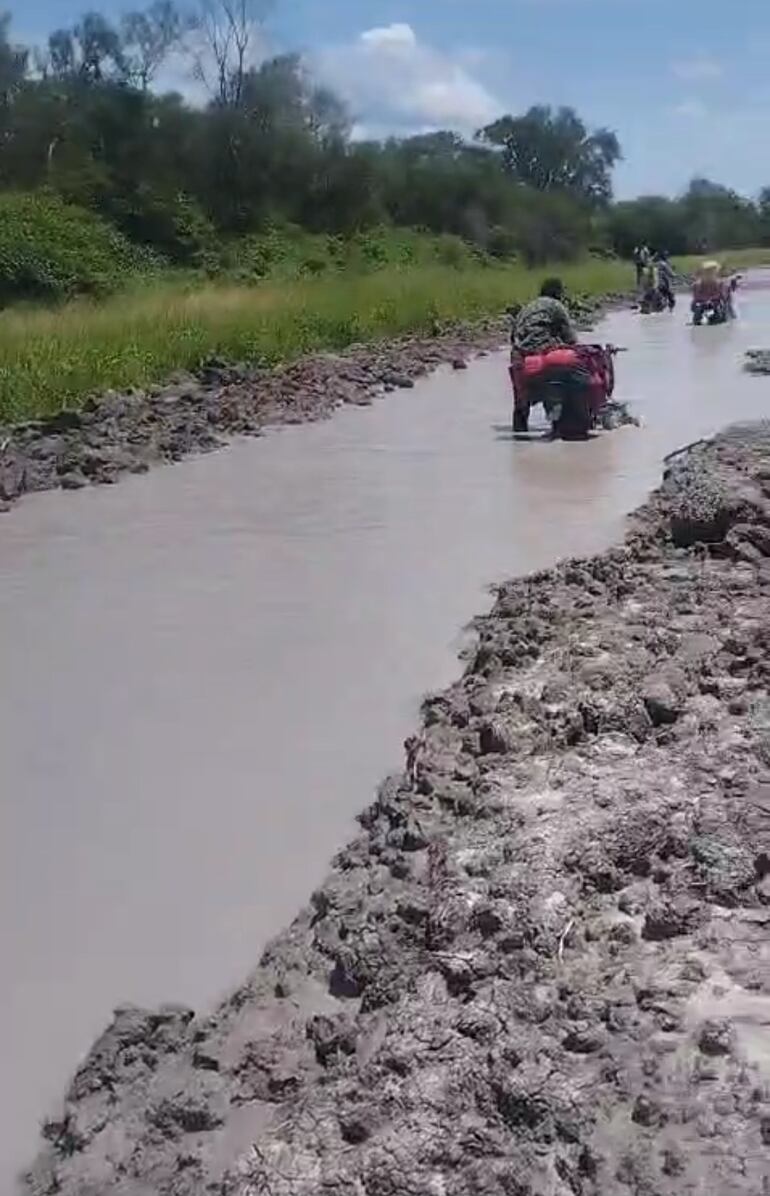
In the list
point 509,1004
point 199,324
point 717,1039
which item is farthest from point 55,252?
point 717,1039

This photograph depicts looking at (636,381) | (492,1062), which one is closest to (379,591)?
(492,1062)

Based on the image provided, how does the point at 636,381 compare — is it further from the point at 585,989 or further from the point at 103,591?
the point at 585,989

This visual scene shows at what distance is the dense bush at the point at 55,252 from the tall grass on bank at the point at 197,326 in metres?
1.57

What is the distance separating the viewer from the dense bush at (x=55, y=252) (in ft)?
108

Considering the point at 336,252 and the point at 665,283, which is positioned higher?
the point at 336,252

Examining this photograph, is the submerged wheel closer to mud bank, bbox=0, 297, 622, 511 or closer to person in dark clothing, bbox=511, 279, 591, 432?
person in dark clothing, bbox=511, 279, 591, 432

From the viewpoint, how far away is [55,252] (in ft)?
113

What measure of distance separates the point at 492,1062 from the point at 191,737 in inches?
134

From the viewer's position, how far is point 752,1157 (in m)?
2.93

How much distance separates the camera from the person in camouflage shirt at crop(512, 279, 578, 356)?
15289 mm

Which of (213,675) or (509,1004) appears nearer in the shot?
(509,1004)

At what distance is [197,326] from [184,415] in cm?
520

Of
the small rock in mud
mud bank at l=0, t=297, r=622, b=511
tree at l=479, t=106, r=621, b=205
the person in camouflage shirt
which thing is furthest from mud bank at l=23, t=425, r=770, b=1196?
tree at l=479, t=106, r=621, b=205

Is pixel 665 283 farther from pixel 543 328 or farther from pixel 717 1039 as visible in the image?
pixel 717 1039
